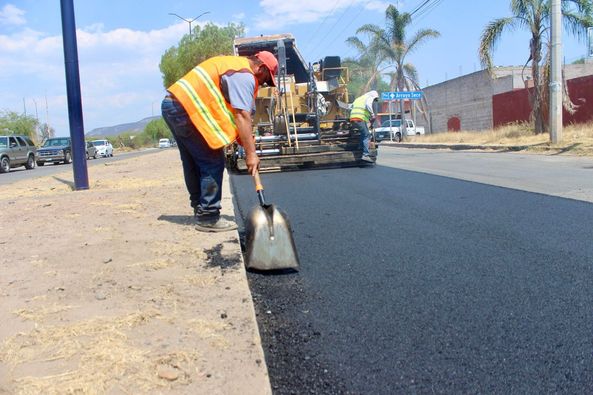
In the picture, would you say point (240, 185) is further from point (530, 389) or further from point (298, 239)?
point (530, 389)

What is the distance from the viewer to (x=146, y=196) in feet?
26.6

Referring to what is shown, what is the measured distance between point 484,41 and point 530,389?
20.9m

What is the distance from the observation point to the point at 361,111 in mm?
12492

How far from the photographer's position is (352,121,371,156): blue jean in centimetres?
1243

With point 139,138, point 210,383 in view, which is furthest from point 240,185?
point 139,138

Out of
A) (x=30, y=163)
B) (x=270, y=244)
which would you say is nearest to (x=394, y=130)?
(x=30, y=163)

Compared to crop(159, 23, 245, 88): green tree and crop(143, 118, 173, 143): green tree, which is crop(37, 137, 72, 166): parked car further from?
crop(143, 118, 173, 143): green tree

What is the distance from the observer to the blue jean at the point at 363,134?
40.8ft

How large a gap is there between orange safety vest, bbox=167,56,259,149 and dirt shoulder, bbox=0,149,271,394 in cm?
89

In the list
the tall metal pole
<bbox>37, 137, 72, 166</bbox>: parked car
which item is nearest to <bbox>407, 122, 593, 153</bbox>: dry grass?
the tall metal pole

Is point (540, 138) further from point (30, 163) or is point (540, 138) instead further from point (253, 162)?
point (30, 163)

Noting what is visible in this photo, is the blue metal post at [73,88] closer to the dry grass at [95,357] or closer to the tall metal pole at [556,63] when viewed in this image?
the dry grass at [95,357]

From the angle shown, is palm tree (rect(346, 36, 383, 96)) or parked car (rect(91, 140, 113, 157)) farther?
parked car (rect(91, 140, 113, 157))

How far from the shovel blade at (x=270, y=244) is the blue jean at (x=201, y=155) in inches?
42.5
